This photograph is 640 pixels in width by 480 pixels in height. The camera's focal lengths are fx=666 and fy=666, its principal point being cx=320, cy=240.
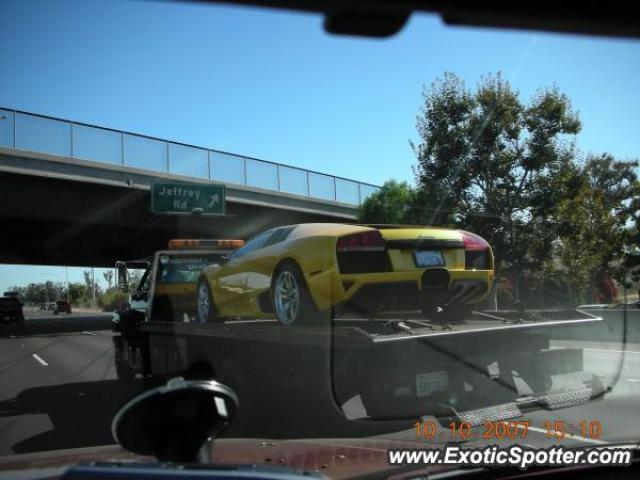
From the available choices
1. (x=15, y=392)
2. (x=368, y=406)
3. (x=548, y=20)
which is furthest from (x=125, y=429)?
(x=15, y=392)

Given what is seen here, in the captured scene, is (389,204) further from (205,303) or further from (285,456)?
(285,456)

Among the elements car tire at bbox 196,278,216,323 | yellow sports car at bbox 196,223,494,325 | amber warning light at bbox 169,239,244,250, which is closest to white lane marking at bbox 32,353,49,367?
amber warning light at bbox 169,239,244,250

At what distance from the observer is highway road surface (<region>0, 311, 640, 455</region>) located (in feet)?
21.3

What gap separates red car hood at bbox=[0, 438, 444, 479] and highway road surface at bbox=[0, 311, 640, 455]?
99cm

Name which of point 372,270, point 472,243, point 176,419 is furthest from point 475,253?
point 176,419

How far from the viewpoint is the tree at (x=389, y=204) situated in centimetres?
1769

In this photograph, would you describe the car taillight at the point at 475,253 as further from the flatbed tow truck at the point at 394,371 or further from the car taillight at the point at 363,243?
the car taillight at the point at 363,243

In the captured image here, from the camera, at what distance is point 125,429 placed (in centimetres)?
220

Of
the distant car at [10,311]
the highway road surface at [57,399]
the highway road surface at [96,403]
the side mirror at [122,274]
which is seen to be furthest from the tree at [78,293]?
the side mirror at [122,274]

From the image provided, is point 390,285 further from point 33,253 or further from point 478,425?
point 33,253

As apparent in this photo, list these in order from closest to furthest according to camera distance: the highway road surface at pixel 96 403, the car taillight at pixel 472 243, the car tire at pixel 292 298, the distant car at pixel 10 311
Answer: the car tire at pixel 292 298 → the car taillight at pixel 472 243 → the highway road surface at pixel 96 403 → the distant car at pixel 10 311

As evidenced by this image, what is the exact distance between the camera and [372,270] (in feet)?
18.6

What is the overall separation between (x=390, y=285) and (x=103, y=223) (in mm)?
23192

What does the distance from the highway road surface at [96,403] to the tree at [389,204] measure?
582cm
